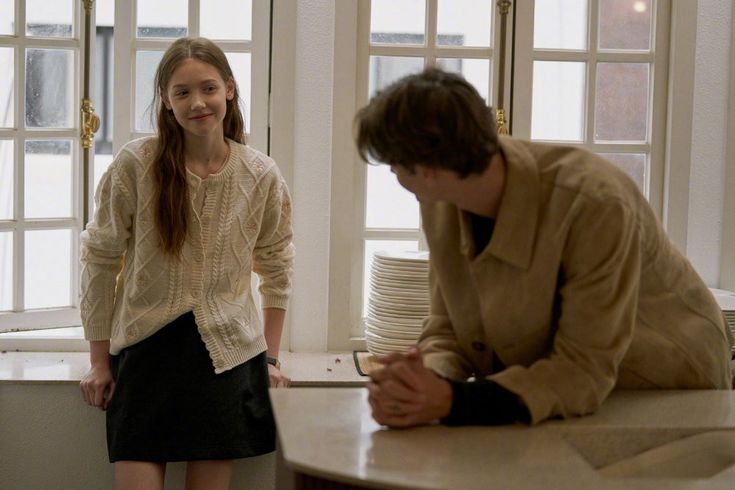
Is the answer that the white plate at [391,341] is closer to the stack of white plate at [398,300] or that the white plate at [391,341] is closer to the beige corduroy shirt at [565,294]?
the stack of white plate at [398,300]

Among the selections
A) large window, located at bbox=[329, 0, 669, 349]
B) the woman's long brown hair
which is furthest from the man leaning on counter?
large window, located at bbox=[329, 0, 669, 349]

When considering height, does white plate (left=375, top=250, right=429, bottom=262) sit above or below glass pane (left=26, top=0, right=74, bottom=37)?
below

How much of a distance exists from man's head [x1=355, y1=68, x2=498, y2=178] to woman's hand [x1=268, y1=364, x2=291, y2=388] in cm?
172

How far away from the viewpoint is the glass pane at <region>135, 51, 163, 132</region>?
423 cm

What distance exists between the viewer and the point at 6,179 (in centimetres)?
414

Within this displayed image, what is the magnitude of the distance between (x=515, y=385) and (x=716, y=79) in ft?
9.17

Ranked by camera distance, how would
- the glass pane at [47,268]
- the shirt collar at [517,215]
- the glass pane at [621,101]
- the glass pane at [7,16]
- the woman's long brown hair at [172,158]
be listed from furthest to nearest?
the glass pane at [621,101] → the glass pane at [47,268] → the glass pane at [7,16] → the woman's long brown hair at [172,158] → the shirt collar at [517,215]

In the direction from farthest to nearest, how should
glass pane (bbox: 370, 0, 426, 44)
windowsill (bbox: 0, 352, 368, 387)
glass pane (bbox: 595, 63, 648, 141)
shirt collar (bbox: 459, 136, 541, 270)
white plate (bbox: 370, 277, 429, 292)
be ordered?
glass pane (bbox: 595, 63, 648, 141)
glass pane (bbox: 370, 0, 426, 44)
white plate (bbox: 370, 277, 429, 292)
windowsill (bbox: 0, 352, 368, 387)
shirt collar (bbox: 459, 136, 541, 270)

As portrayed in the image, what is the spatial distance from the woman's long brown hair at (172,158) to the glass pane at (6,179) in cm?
95

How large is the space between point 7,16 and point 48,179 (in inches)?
23.9

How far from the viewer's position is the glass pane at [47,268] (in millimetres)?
4203

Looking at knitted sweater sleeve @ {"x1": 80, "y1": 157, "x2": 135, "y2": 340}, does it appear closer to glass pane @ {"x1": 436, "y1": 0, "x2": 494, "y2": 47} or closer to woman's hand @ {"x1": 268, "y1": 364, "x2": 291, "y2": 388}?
woman's hand @ {"x1": 268, "y1": 364, "x2": 291, "y2": 388}

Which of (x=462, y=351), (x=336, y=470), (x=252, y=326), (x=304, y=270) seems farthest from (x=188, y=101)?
(x=336, y=470)

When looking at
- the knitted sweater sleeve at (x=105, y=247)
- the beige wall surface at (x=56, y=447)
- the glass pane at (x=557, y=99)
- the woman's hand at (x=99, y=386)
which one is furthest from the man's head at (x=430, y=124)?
the glass pane at (x=557, y=99)
